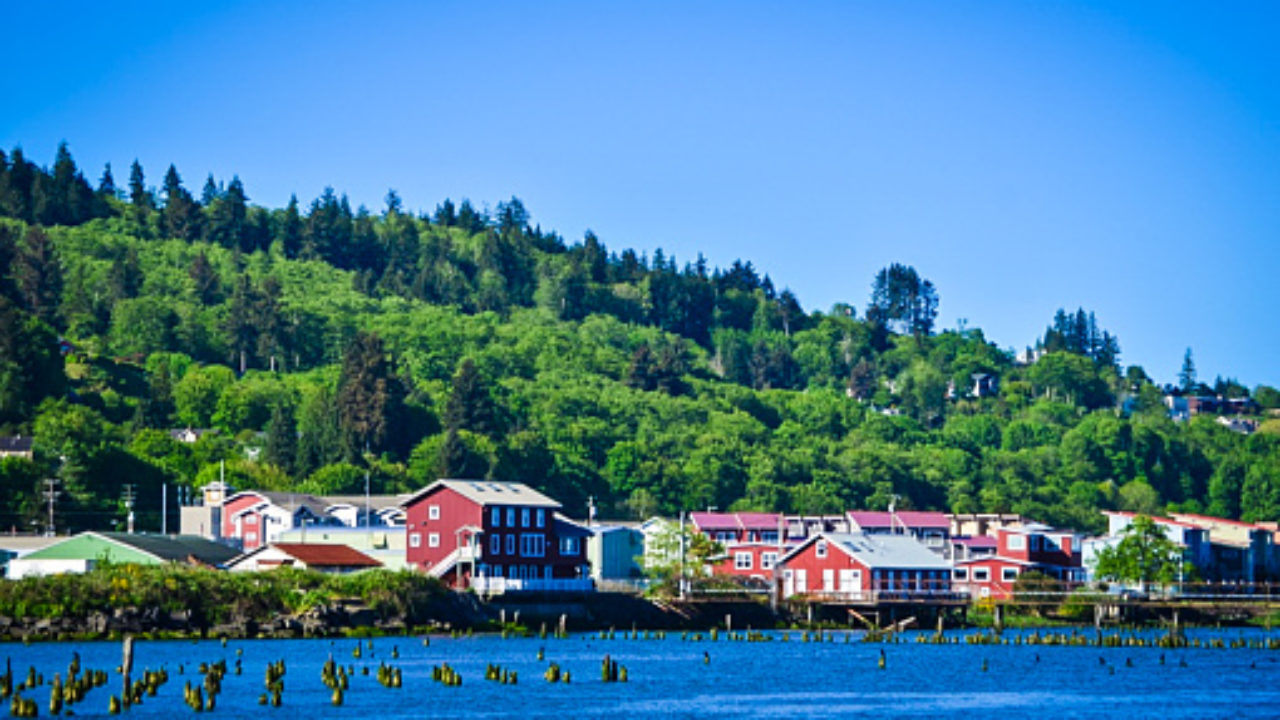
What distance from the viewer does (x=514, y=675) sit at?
210 ft

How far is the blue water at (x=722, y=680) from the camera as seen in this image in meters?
59.7

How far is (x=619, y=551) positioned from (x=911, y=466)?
7700 centimetres

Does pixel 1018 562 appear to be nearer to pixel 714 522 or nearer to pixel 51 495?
pixel 714 522

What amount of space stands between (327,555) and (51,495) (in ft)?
102

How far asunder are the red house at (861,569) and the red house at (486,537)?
13.8m

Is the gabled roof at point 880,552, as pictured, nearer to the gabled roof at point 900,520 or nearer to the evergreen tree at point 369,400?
the gabled roof at point 900,520

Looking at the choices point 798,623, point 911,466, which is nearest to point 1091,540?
point 798,623

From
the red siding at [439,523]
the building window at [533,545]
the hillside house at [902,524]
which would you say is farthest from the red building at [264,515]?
the hillside house at [902,524]

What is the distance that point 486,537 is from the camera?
99.9 meters

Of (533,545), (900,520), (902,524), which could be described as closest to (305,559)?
(533,545)

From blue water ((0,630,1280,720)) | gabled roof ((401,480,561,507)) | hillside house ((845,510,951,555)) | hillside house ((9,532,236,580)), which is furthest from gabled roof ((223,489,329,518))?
hillside house ((845,510,951,555))

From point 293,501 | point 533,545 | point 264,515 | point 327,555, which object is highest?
point 293,501

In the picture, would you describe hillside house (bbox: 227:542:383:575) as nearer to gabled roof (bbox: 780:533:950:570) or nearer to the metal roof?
gabled roof (bbox: 780:533:950:570)

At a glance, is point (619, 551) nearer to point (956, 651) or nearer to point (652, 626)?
point (652, 626)
